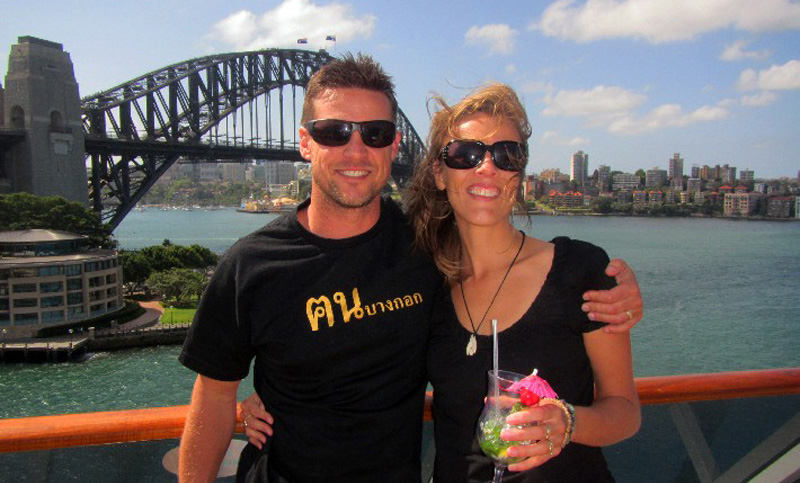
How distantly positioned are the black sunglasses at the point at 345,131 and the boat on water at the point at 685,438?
2.14ft

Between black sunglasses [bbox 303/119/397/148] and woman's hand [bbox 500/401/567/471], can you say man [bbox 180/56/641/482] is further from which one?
woman's hand [bbox 500/401/567/471]

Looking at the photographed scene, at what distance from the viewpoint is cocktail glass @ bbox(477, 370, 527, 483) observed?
1104 mm

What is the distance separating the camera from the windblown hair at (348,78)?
1.56 metres

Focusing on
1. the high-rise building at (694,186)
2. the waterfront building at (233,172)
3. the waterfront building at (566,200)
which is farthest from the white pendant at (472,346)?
the waterfront building at (233,172)

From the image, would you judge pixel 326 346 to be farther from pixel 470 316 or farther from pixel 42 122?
pixel 42 122

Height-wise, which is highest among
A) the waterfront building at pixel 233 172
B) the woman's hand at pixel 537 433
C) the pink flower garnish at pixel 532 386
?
the waterfront building at pixel 233 172

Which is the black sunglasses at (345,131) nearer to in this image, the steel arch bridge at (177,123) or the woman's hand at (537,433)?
the woman's hand at (537,433)

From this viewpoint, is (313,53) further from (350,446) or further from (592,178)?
(592,178)

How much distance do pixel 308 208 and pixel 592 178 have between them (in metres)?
110

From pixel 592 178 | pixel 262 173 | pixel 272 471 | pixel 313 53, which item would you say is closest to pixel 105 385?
pixel 272 471

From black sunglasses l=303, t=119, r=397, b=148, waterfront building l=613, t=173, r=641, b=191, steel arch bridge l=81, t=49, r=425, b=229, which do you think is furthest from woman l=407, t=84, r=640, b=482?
waterfront building l=613, t=173, r=641, b=191

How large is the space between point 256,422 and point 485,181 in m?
0.77

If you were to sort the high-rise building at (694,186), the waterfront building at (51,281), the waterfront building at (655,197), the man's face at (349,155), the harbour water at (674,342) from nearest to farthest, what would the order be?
the man's face at (349,155), the harbour water at (674,342), the waterfront building at (51,281), the waterfront building at (655,197), the high-rise building at (694,186)

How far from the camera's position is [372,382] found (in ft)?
4.68
